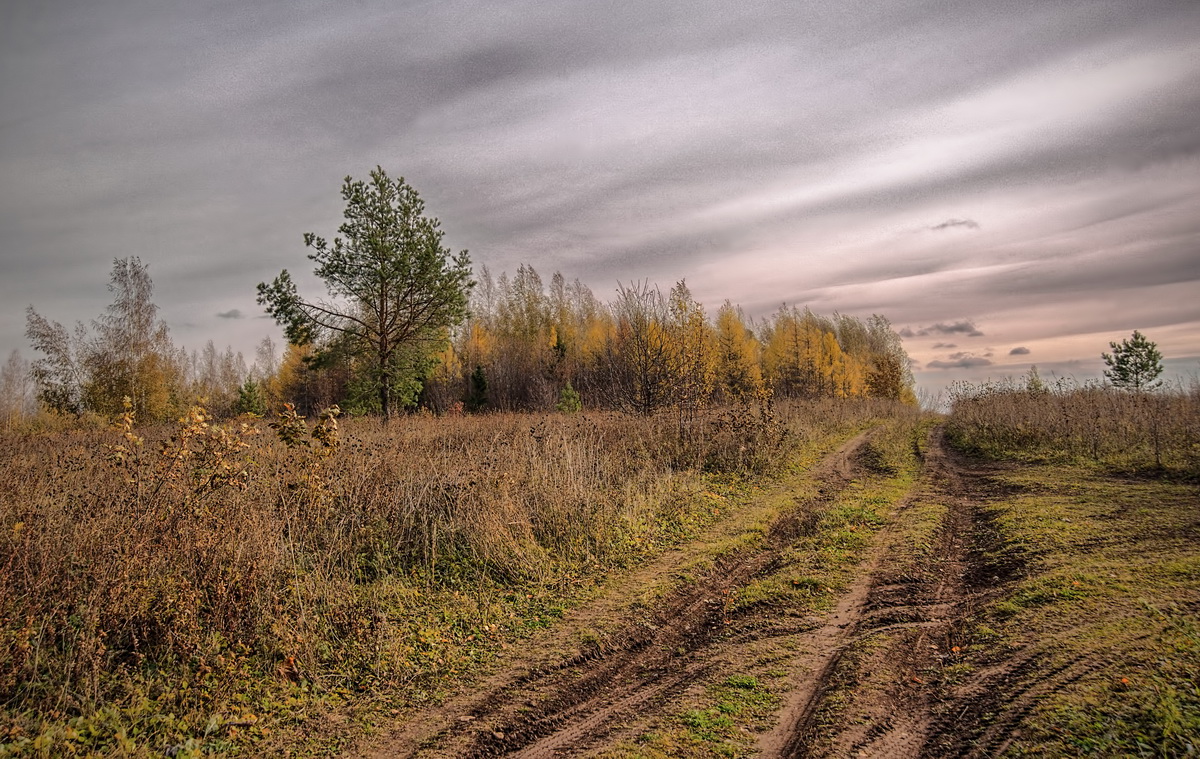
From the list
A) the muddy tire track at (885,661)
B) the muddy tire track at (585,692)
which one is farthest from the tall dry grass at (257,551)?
the muddy tire track at (885,661)

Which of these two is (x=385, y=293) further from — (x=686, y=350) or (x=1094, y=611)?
(x=1094, y=611)

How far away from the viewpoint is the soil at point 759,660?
3629mm

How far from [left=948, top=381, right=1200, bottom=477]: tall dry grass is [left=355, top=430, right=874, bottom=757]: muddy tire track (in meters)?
11.7

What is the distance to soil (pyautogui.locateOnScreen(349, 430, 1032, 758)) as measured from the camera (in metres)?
3.63

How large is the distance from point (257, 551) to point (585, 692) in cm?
327

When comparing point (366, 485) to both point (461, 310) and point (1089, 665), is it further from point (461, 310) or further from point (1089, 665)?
point (461, 310)

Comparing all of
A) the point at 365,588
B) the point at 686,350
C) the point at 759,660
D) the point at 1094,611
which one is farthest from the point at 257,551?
the point at 686,350

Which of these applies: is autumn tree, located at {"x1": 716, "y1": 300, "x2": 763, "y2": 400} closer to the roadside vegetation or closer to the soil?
the roadside vegetation

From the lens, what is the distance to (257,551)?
5.12 meters

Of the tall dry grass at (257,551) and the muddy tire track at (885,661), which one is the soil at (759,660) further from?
the tall dry grass at (257,551)

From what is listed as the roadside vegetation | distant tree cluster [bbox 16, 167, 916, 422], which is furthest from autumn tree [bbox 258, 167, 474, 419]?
the roadside vegetation

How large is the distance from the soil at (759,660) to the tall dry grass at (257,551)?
1018 mm

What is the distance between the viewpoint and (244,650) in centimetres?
454

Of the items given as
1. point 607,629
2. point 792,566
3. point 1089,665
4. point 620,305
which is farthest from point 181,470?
point 620,305
